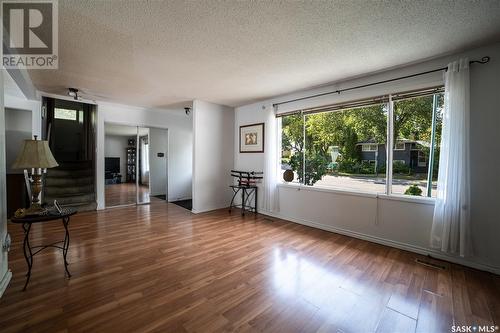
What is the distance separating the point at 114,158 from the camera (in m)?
8.86

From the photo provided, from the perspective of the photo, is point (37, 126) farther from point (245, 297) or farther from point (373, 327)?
point (373, 327)

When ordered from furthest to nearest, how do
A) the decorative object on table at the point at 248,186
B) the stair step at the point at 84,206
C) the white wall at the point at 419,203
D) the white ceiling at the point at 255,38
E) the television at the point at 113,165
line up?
1. the television at the point at 113,165
2. the decorative object on table at the point at 248,186
3. the stair step at the point at 84,206
4. the white wall at the point at 419,203
5. the white ceiling at the point at 255,38

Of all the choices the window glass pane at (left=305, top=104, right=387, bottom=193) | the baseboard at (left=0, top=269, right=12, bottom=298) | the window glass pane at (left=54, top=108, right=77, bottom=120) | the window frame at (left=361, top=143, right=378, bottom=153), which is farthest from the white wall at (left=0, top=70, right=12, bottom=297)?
the window frame at (left=361, top=143, right=378, bottom=153)

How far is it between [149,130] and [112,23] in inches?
169

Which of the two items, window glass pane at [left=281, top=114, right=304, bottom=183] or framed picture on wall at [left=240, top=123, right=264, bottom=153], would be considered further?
framed picture on wall at [left=240, top=123, right=264, bottom=153]

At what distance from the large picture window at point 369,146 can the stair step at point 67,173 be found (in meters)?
4.44

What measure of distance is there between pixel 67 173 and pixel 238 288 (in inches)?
186

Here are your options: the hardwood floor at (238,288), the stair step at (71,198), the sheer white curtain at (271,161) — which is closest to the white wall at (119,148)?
the stair step at (71,198)

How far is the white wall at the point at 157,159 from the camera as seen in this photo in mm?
6020

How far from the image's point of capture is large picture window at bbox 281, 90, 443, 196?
2812 millimetres

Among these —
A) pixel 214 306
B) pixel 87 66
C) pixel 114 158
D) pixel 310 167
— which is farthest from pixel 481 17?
pixel 114 158

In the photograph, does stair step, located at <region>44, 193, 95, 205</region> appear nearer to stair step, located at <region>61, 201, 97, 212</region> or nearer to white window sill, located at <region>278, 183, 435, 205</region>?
stair step, located at <region>61, 201, 97, 212</region>

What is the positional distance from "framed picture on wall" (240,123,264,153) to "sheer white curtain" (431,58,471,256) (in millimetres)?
2986

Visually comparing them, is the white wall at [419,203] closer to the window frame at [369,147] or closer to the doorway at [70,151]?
the window frame at [369,147]
